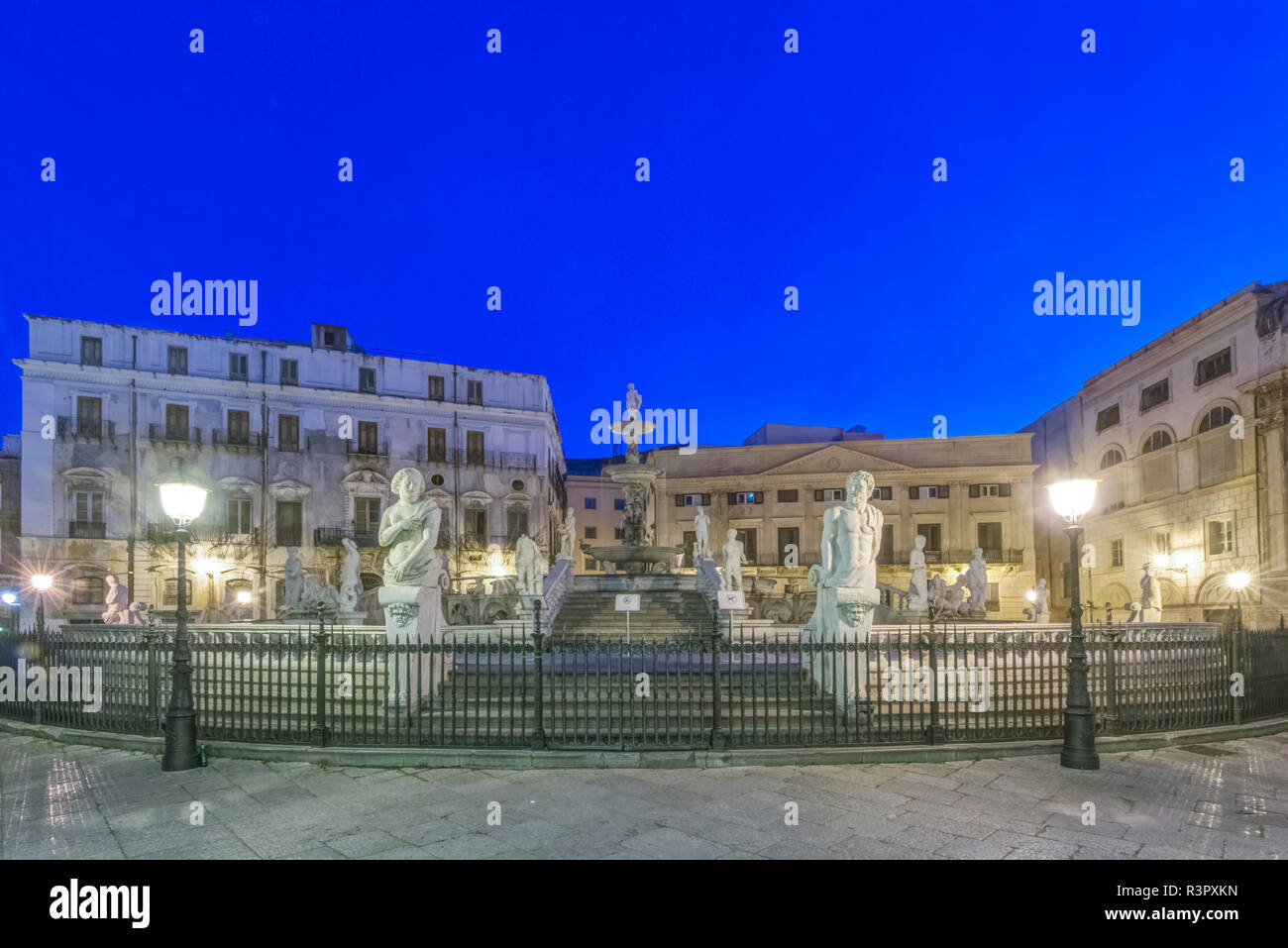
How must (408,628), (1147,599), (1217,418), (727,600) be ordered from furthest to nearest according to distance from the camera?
1. (1217,418)
2. (1147,599)
3. (727,600)
4. (408,628)

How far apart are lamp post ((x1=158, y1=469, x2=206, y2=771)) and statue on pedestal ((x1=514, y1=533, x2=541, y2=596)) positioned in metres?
10.1

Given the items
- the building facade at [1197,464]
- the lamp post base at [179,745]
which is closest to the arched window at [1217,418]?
the building facade at [1197,464]

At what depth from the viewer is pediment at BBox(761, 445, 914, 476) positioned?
1907 inches

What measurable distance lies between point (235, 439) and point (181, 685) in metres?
32.0

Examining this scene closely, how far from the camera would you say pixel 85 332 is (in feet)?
110

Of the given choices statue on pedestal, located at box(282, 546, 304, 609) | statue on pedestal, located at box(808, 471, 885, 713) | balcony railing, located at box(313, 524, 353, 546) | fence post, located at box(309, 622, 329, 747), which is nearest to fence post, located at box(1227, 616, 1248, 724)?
statue on pedestal, located at box(808, 471, 885, 713)

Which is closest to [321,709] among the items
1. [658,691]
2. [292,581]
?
[658,691]

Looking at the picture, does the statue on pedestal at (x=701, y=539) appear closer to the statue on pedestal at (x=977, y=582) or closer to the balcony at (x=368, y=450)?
the statue on pedestal at (x=977, y=582)

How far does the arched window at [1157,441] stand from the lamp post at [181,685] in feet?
122

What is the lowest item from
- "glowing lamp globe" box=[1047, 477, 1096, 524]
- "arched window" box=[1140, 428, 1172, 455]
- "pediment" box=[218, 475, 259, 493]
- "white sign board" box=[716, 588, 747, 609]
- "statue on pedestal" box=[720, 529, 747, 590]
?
"white sign board" box=[716, 588, 747, 609]

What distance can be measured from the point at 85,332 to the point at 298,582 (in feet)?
80.9

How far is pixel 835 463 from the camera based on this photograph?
Answer: 4884 centimetres

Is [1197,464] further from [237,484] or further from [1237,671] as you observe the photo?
[237,484]

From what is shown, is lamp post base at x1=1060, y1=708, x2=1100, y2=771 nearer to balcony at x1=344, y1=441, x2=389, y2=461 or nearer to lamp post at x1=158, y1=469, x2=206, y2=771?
lamp post at x1=158, y1=469, x2=206, y2=771
